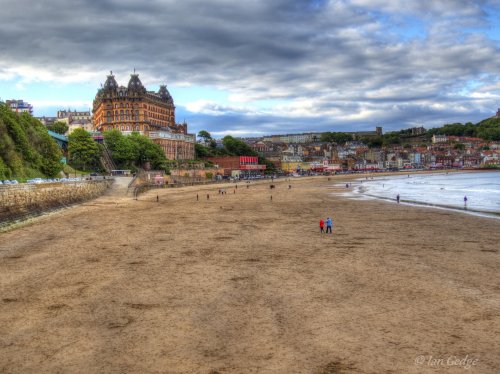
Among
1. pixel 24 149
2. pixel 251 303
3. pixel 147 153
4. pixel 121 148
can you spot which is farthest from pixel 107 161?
pixel 251 303

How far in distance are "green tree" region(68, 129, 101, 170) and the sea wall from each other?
37.2 m

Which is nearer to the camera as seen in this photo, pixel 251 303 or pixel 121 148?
pixel 251 303

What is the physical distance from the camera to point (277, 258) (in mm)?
24078

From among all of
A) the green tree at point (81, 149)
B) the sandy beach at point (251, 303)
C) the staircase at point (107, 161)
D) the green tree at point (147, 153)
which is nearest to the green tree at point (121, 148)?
the staircase at point (107, 161)

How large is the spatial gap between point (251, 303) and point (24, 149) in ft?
185

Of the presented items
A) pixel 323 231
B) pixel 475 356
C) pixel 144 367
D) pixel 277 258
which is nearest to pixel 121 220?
pixel 323 231

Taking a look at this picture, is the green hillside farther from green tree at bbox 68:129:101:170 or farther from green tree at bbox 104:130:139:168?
green tree at bbox 104:130:139:168

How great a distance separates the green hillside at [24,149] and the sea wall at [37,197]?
5346 millimetres

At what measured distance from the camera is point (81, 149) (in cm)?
10225

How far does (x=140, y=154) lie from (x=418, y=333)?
117 meters

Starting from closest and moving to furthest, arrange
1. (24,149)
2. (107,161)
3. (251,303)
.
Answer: (251,303) → (24,149) → (107,161)

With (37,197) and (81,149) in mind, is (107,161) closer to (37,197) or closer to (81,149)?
(81,149)

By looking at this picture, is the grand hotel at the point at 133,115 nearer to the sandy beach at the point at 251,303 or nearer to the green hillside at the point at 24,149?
the green hillside at the point at 24,149

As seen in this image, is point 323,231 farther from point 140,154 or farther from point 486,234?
point 140,154
